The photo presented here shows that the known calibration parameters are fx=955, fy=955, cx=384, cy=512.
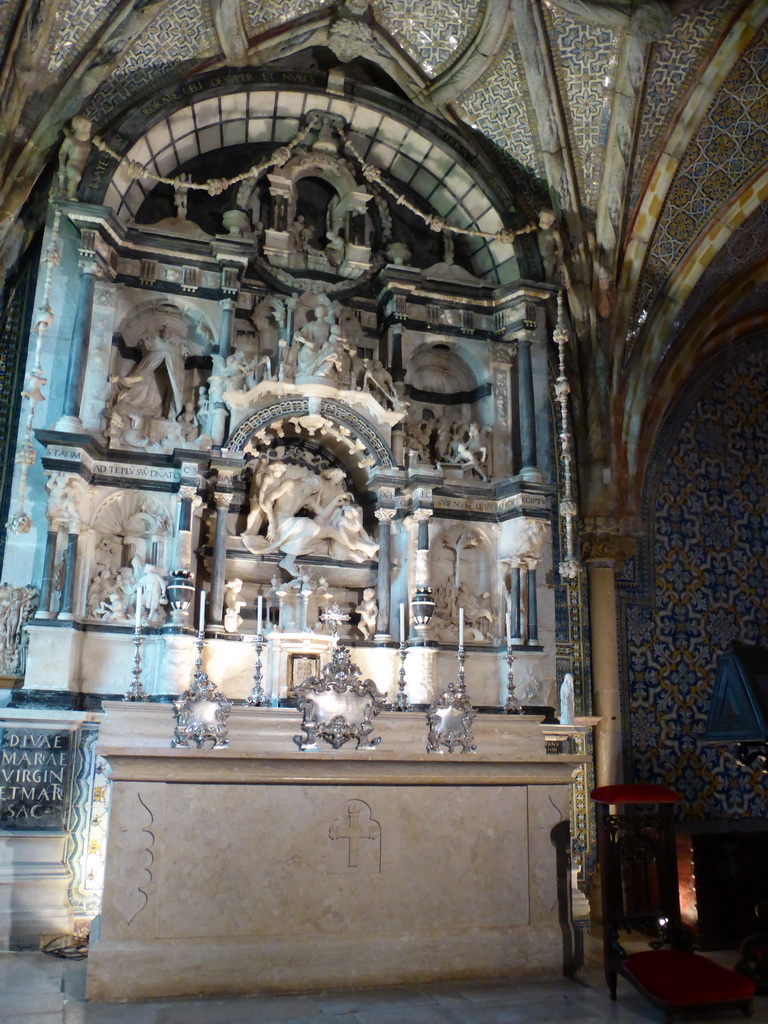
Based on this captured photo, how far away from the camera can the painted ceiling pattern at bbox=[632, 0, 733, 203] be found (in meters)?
9.40

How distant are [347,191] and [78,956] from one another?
772cm

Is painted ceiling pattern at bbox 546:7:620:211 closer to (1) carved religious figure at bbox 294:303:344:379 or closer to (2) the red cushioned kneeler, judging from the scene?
(1) carved religious figure at bbox 294:303:344:379

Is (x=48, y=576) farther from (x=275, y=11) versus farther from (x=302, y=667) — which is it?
(x=275, y=11)

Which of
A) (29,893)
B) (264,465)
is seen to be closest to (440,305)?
(264,465)

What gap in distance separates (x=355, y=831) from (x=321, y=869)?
0.99 ft

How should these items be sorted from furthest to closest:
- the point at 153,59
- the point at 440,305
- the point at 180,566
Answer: the point at 440,305, the point at 153,59, the point at 180,566

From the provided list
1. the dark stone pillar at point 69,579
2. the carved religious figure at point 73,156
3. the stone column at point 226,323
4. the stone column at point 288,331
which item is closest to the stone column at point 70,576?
the dark stone pillar at point 69,579

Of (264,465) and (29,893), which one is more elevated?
(264,465)

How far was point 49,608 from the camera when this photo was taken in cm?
789

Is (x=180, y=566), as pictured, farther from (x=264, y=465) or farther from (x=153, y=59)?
(x=153, y=59)

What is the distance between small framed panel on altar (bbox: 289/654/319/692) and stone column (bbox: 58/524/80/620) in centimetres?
196

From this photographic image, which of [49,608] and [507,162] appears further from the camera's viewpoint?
[507,162]

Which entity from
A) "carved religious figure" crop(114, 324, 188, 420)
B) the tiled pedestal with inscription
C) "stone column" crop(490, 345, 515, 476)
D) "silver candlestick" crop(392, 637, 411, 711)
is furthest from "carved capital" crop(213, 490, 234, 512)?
"stone column" crop(490, 345, 515, 476)

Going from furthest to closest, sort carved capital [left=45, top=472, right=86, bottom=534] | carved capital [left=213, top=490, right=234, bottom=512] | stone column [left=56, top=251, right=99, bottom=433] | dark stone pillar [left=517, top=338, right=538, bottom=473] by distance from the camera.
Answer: dark stone pillar [left=517, top=338, right=538, bottom=473] < carved capital [left=213, top=490, right=234, bottom=512] < stone column [left=56, top=251, right=99, bottom=433] < carved capital [left=45, top=472, right=86, bottom=534]
